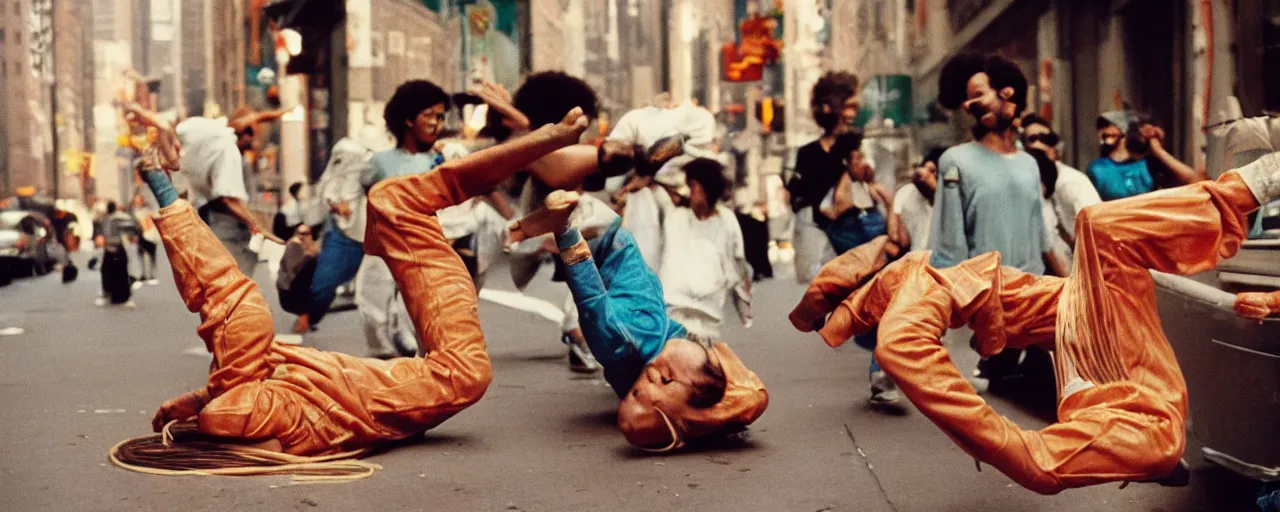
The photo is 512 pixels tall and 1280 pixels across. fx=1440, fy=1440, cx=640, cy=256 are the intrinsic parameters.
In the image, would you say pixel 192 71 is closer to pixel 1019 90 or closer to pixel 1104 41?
pixel 1104 41

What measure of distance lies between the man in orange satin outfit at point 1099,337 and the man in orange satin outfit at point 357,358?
1752mm

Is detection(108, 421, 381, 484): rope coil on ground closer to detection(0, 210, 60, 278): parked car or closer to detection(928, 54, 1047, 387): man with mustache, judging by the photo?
detection(928, 54, 1047, 387): man with mustache

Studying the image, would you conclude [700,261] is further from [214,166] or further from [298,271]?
[214,166]

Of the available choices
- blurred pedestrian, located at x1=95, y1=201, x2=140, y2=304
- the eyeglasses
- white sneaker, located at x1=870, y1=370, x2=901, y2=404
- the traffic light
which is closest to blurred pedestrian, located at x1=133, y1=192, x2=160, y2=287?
blurred pedestrian, located at x1=95, y1=201, x2=140, y2=304

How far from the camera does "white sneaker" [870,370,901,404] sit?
689 cm

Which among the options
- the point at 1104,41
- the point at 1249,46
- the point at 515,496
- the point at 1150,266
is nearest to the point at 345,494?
the point at 515,496

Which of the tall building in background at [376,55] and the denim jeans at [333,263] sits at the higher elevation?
the tall building in background at [376,55]

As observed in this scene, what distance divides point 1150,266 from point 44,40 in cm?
2565

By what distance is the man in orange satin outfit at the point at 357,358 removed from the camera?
5.15 m

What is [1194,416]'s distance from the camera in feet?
15.2

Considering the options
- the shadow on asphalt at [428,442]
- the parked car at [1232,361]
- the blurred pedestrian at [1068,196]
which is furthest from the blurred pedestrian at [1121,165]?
the shadow on asphalt at [428,442]

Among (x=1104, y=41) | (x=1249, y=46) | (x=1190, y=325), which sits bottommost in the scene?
(x=1190, y=325)

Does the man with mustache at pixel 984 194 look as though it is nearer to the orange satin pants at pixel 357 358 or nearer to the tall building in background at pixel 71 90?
the orange satin pants at pixel 357 358

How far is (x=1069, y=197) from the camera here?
7434mm
